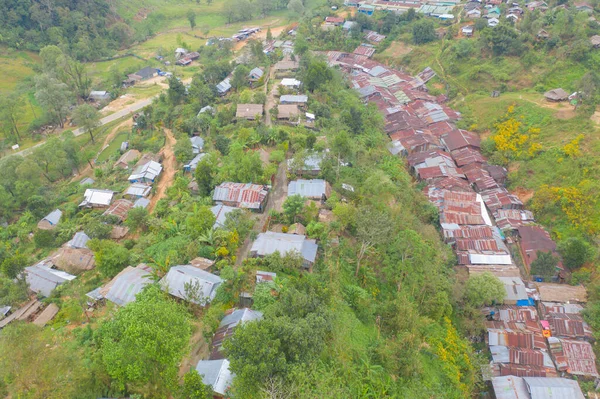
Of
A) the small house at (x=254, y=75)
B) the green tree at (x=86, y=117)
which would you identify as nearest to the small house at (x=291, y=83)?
the small house at (x=254, y=75)

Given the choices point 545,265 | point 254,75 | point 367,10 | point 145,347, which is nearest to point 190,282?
point 145,347

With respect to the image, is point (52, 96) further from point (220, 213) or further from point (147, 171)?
point (220, 213)

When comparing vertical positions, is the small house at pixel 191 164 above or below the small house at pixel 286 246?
below

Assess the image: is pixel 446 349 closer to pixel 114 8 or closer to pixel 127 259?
pixel 127 259

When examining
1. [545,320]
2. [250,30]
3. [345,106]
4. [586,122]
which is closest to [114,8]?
[250,30]

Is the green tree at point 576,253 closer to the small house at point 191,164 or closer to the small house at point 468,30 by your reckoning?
the small house at point 191,164

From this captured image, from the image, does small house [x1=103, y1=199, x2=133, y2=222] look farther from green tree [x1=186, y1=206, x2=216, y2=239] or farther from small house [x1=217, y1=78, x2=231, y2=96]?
small house [x1=217, y1=78, x2=231, y2=96]
